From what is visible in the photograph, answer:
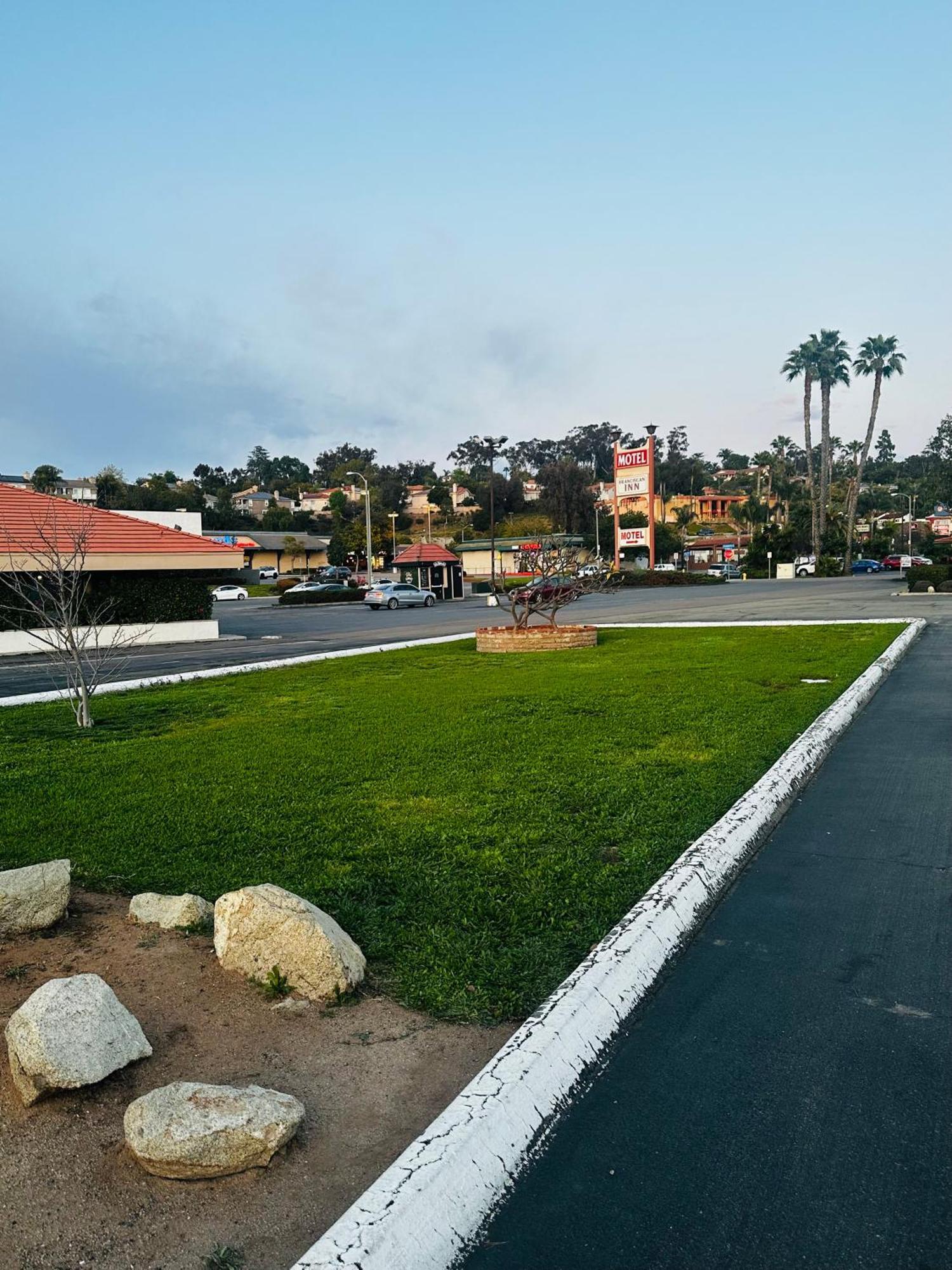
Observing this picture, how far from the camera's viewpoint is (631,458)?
208 ft

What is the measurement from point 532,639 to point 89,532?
38.6 ft

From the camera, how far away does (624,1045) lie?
3775mm

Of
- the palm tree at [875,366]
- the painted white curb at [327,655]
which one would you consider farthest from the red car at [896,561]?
the painted white curb at [327,655]

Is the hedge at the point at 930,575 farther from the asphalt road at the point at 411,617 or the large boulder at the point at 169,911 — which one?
the large boulder at the point at 169,911

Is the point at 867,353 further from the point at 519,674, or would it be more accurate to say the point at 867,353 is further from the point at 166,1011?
the point at 166,1011

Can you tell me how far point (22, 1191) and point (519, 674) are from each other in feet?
43.0

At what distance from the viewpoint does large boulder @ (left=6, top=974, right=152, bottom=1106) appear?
3.30 m

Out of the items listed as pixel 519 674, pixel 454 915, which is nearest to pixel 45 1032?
pixel 454 915

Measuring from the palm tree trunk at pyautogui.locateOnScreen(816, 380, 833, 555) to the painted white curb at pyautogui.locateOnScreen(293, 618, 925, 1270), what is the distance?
259 ft

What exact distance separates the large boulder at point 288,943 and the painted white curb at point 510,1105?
0.86 metres

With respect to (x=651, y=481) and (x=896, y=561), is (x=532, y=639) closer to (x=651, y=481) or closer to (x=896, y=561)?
(x=651, y=481)

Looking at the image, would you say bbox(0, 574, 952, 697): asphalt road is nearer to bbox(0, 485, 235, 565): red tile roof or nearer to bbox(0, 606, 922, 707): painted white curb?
bbox(0, 606, 922, 707): painted white curb

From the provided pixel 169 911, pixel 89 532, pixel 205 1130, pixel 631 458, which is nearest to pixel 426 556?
pixel 631 458

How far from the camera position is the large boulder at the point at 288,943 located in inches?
161
